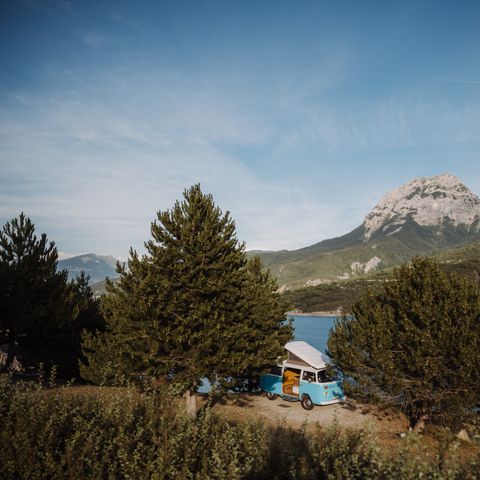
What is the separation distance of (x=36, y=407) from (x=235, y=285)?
36.9 ft

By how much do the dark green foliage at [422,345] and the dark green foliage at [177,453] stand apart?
35.4 ft

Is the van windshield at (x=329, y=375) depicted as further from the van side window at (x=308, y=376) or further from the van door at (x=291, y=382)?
the van door at (x=291, y=382)

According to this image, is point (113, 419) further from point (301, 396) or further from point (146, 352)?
point (301, 396)

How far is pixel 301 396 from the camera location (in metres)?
21.3

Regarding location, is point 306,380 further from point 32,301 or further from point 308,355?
point 32,301

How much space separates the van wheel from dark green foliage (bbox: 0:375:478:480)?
570 inches

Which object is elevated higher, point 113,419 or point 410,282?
point 410,282

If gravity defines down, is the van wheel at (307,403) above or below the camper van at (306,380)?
below

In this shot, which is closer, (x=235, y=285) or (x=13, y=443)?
(x=13, y=443)

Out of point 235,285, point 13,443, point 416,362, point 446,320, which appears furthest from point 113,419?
point 446,320

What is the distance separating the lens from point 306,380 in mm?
21156

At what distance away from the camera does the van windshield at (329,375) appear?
67.5 feet

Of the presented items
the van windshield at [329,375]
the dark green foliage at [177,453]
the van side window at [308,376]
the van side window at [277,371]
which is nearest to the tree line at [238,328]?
the van windshield at [329,375]

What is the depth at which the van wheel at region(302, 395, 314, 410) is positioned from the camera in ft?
68.5
